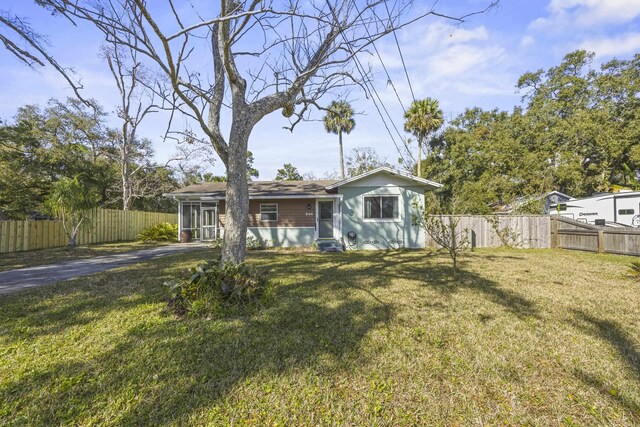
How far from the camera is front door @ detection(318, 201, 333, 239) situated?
13867 mm

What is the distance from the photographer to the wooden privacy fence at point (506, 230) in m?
13.1

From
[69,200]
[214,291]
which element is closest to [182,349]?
[214,291]

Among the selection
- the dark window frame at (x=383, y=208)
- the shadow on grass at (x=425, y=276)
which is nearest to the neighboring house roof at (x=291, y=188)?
the dark window frame at (x=383, y=208)

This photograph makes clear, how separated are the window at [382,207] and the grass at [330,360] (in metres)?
7.97

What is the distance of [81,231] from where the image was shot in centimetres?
1378

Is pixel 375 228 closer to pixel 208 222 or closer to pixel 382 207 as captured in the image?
pixel 382 207

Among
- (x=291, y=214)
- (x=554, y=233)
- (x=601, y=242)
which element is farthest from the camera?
(x=291, y=214)

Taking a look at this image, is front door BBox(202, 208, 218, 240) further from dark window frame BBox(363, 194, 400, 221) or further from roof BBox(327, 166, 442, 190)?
dark window frame BBox(363, 194, 400, 221)

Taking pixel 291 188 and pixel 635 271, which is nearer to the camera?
pixel 635 271

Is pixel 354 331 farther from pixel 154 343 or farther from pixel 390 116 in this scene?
pixel 390 116

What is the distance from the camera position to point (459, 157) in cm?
2538

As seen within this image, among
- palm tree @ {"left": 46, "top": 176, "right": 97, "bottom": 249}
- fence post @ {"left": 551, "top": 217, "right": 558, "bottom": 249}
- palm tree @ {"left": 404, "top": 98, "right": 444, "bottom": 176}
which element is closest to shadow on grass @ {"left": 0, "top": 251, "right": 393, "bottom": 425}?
palm tree @ {"left": 46, "top": 176, "right": 97, "bottom": 249}

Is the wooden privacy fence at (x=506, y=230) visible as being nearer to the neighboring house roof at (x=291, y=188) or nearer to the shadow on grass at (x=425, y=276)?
the neighboring house roof at (x=291, y=188)

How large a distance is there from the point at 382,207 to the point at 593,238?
7.99 metres
